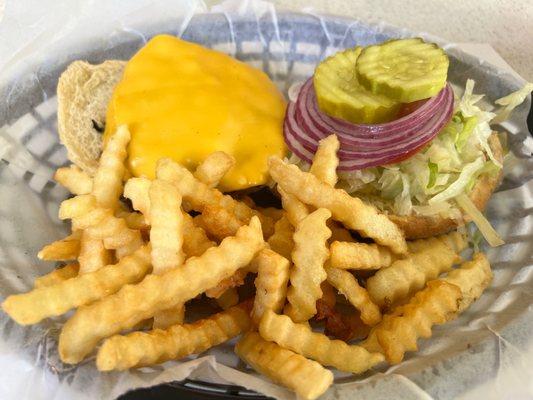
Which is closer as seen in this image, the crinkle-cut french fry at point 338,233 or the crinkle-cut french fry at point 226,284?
the crinkle-cut french fry at point 226,284

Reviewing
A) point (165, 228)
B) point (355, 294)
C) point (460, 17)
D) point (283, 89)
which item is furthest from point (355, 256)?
point (460, 17)

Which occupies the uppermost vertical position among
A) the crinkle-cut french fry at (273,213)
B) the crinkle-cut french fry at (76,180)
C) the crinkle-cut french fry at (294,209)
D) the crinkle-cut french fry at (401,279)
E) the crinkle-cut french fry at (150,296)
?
the crinkle-cut french fry at (76,180)

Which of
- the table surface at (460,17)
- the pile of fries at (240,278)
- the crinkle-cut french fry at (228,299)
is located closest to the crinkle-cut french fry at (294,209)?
the pile of fries at (240,278)

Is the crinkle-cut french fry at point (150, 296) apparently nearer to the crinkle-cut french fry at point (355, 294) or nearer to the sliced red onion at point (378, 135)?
the crinkle-cut french fry at point (355, 294)

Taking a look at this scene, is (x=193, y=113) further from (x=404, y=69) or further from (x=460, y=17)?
(x=460, y=17)

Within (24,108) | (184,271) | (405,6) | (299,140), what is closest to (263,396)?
(184,271)

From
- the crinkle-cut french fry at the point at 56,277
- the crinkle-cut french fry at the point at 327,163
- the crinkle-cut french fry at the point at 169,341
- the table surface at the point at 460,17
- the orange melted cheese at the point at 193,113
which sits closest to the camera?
the crinkle-cut french fry at the point at 169,341

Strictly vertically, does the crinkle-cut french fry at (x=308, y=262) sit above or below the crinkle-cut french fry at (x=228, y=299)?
above
